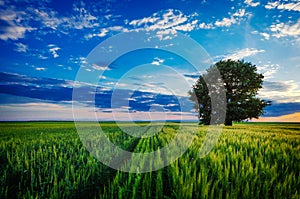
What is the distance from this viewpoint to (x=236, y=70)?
101ft

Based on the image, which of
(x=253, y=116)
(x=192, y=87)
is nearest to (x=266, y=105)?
(x=253, y=116)

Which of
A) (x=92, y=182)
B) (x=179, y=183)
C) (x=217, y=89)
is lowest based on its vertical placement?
(x=92, y=182)

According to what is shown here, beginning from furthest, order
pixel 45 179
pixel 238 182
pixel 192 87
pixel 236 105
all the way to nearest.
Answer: pixel 192 87
pixel 236 105
pixel 45 179
pixel 238 182

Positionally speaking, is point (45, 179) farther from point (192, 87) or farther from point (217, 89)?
point (192, 87)

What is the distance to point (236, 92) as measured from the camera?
99.6ft

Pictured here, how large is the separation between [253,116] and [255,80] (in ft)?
16.6

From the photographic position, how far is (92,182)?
11.2 ft

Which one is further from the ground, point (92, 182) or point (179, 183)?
point (179, 183)

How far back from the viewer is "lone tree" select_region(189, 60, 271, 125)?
1125 inches

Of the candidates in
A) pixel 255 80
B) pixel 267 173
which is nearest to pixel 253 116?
pixel 255 80

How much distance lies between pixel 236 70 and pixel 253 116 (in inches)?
265

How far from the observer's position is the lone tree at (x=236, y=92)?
2856 cm

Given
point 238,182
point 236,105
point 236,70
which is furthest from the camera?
point 236,70

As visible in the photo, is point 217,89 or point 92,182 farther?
point 217,89
